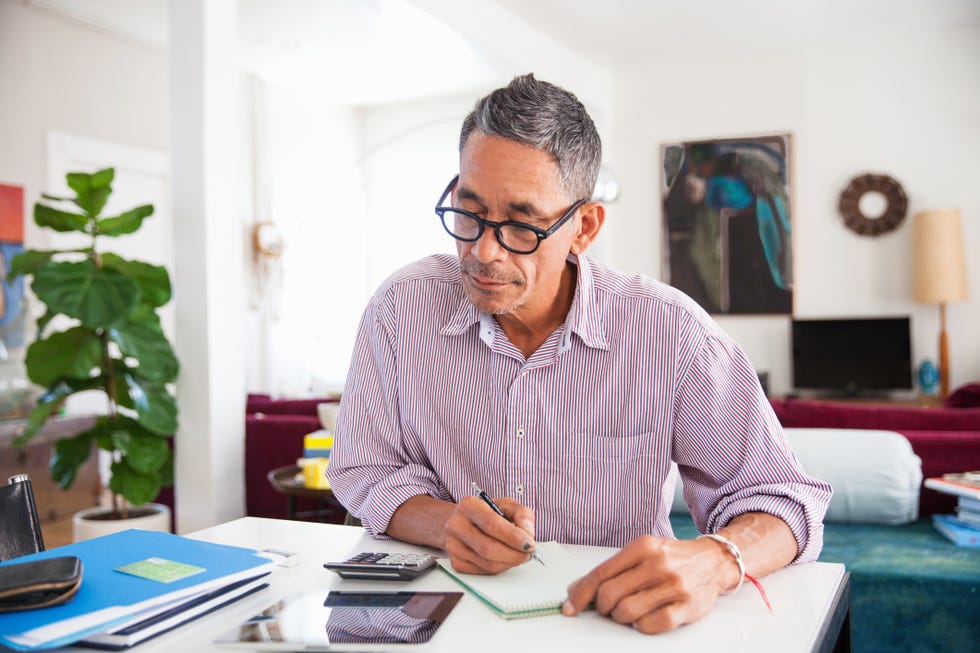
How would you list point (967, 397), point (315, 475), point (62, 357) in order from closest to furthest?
1. point (315, 475)
2. point (62, 357)
3. point (967, 397)

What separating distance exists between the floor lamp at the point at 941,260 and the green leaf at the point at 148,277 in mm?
4865

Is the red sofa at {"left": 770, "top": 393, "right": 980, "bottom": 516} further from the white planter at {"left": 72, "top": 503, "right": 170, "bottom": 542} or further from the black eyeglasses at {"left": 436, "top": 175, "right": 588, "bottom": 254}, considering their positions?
→ the white planter at {"left": 72, "top": 503, "right": 170, "bottom": 542}

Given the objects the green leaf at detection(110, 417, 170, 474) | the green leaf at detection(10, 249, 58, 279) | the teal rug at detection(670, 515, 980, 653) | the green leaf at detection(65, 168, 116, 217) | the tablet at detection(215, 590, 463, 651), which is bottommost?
the teal rug at detection(670, 515, 980, 653)

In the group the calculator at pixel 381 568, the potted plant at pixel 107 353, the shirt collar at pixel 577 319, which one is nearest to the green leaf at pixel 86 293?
the potted plant at pixel 107 353

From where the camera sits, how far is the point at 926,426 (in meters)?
2.85

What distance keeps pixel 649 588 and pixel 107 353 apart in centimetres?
265

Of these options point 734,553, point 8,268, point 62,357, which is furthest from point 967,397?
point 8,268

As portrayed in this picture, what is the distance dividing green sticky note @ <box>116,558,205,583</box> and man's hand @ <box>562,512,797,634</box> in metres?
0.43

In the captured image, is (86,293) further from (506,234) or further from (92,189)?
(506,234)

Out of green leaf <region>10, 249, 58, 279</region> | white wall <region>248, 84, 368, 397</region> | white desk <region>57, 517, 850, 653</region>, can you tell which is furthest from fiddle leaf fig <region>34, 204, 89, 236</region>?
→ white wall <region>248, 84, 368, 397</region>

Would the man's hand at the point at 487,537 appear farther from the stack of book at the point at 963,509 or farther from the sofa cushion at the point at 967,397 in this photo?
the sofa cushion at the point at 967,397

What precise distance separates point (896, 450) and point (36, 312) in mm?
4672

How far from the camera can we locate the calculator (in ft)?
3.42

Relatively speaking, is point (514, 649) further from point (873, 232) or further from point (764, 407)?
point (873, 232)
